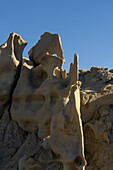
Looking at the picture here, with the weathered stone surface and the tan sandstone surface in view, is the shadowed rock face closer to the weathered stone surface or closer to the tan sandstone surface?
the tan sandstone surface

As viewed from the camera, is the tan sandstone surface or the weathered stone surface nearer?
the tan sandstone surface

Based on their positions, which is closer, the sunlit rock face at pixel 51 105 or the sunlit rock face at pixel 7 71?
the sunlit rock face at pixel 51 105

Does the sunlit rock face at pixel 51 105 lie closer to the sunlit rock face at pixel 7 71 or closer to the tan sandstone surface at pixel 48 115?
the tan sandstone surface at pixel 48 115

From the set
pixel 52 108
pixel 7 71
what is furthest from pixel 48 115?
pixel 7 71

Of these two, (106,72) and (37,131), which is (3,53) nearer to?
(37,131)

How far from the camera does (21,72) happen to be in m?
6.18

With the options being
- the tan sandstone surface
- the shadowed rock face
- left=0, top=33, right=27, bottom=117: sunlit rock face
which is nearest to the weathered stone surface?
the tan sandstone surface

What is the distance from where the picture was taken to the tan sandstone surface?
4637 millimetres

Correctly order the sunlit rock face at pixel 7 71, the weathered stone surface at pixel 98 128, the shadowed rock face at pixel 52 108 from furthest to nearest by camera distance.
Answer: the sunlit rock face at pixel 7 71 < the weathered stone surface at pixel 98 128 < the shadowed rock face at pixel 52 108

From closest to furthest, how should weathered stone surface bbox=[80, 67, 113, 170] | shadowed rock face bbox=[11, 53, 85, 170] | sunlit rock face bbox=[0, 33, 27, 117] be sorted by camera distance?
shadowed rock face bbox=[11, 53, 85, 170]
weathered stone surface bbox=[80, 67, 113, 170]
sunlit rock face bbox=[0, 33, 27, 117]

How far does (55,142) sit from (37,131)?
1041mm

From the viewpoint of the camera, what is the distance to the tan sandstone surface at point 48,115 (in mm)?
4637

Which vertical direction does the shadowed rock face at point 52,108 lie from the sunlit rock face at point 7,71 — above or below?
below

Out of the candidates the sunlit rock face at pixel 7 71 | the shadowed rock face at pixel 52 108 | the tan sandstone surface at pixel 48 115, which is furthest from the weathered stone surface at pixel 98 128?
the sunlit rock face at pixel 7 71
